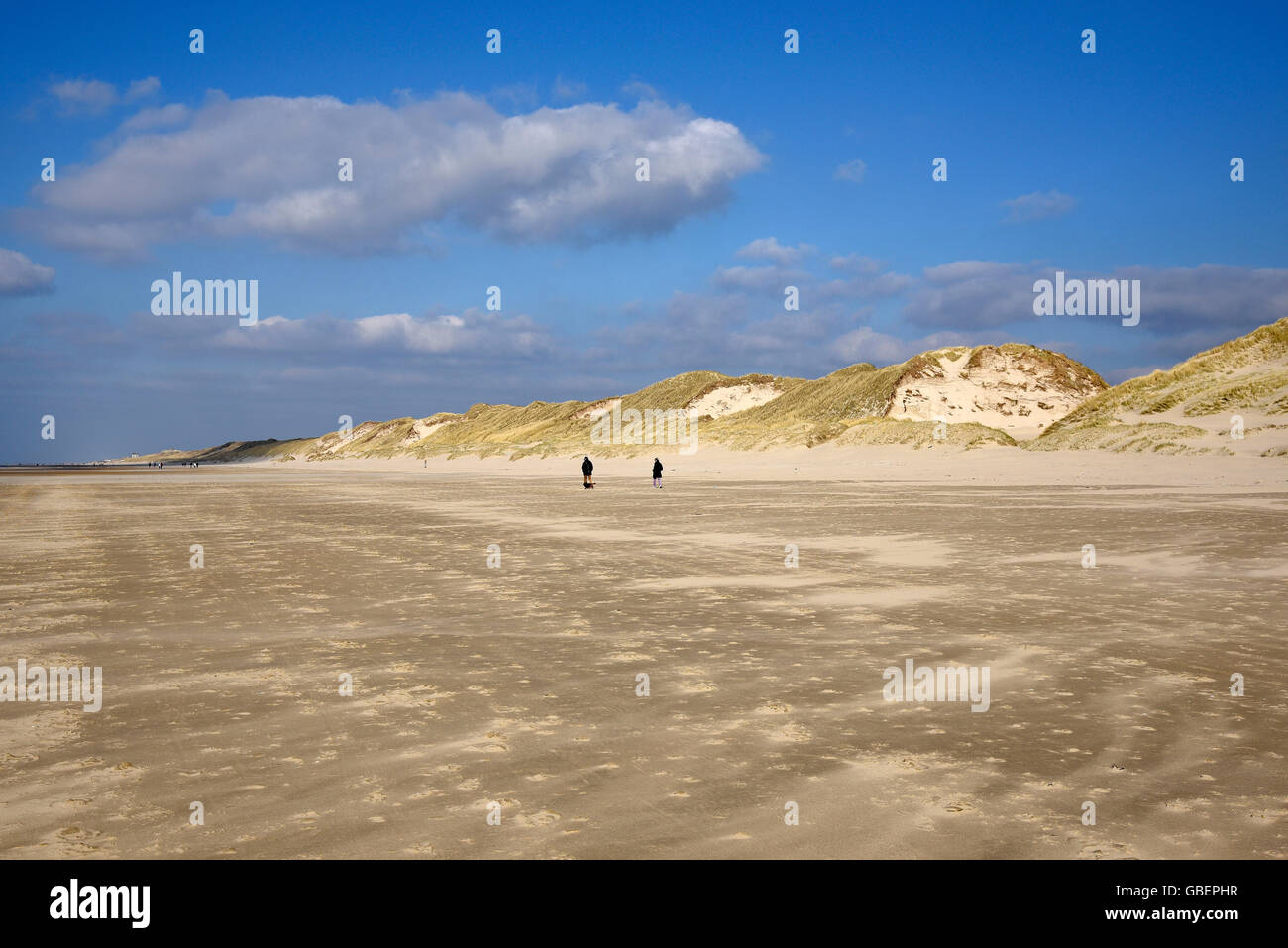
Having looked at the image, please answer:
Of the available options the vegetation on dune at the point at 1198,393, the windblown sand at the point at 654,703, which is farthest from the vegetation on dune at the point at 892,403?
the windblown sand at the point at 654,703

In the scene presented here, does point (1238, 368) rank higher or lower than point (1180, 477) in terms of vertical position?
higher

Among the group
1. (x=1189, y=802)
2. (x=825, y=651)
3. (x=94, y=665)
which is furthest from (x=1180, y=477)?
(x=94, y=665)

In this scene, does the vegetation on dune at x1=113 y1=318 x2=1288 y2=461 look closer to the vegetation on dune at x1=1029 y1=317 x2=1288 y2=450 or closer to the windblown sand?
the vegetation on dune at x1=1029 y1=317 x2=1288 y2=450

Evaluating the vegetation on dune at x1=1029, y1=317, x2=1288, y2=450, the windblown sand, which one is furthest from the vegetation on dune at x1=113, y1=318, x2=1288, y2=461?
the windblown sand

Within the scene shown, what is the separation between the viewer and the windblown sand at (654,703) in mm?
4117

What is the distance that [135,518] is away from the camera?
971 inches

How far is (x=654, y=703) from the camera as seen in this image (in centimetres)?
628

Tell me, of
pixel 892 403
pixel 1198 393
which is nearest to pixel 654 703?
pixel 1198 393

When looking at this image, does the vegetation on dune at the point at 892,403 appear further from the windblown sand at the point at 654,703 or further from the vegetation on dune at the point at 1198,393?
the windblown sand at the point at 654,703

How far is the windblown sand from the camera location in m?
4.12

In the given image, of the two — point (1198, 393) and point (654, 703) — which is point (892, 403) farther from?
point (654, 703)

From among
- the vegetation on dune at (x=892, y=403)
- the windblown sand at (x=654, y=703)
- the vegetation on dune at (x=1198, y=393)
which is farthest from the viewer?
the vegetation on dune at (x=892, y=403)
